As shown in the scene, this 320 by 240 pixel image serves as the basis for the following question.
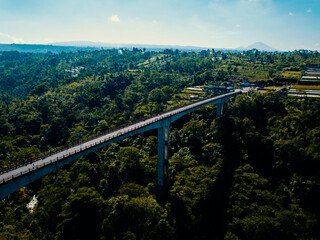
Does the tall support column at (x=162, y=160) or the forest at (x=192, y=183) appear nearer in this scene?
the forest at (x=192, y=183)

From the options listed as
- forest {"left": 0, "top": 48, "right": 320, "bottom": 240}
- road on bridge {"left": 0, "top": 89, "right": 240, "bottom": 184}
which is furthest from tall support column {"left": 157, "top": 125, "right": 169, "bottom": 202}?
road on bridge {"left": 0, "top": 89, "right": 240, "bottom": 184}

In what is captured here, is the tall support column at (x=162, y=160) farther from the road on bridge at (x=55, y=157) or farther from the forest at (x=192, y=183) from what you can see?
the road on bridge at (x=55, y=157)

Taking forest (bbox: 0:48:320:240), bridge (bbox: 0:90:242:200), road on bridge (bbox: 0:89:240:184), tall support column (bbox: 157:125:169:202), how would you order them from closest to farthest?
bridge (bbox: 0:90:242:200) → road on bridge (bbox: 0:89:240:184) → forest (bbox: 0:48:320:240) → tall support column (bbox: 157:125:169:202)

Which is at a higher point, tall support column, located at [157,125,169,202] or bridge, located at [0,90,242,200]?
bridge, located at [0,90,242,200]

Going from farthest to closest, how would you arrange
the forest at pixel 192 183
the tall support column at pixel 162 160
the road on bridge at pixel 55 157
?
the tall support column at pixel 162 160
the forest at pixel 192 183
the road on bridge at pixel 55 157

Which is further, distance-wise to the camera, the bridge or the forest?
the forest

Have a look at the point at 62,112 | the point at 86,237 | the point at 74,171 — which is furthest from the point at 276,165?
the point at 62,112

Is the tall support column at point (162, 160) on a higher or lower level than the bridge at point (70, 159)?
lower

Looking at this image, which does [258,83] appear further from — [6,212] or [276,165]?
[6,212]

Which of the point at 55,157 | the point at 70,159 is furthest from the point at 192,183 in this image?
the point at 55,157

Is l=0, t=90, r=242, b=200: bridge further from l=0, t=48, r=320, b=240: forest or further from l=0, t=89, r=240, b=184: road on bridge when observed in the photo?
l=0, t=48, r=320, b=240: forest

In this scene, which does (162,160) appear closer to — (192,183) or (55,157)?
(192,183)

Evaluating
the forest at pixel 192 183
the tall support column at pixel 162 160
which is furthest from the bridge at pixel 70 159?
the forest at pixel 192 183
